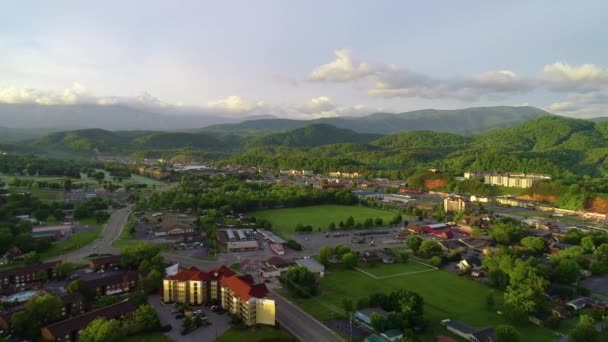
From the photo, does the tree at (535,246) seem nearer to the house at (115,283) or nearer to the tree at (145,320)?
the tree at (145,320)

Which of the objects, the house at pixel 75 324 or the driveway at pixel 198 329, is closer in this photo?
the house at pixel 75 324

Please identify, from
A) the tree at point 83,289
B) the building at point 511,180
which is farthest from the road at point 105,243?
the building at point 511,180

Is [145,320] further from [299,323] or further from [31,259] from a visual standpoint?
[31,259]

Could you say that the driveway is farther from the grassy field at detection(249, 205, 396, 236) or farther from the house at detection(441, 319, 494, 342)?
the grassy field at detection(249, 205, 396, 236)

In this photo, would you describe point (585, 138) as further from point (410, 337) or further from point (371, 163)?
point (410, 337)

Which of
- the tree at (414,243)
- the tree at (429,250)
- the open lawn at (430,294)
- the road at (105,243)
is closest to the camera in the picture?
the open lawn at (430,294)

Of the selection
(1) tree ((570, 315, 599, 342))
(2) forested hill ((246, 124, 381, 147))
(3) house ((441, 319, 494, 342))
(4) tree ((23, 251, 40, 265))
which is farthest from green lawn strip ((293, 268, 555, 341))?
(2) forested hill ((246, 124, 381, 147))

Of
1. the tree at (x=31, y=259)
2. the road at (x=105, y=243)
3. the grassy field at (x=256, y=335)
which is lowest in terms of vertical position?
the grassy field at (x=256, y=335)
